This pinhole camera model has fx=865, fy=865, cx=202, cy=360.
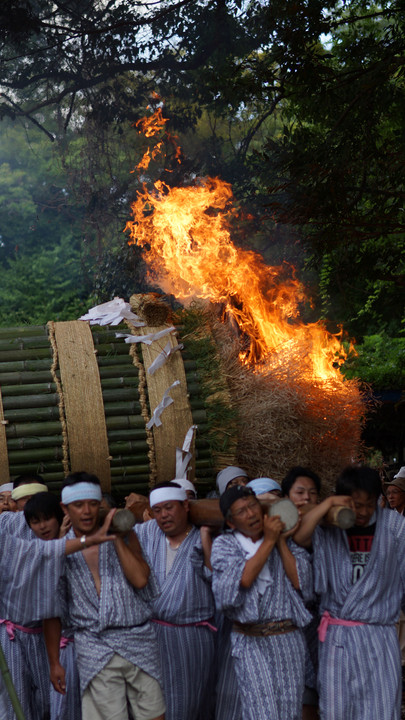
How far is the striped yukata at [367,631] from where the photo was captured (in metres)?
4.27

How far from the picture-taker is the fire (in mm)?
6590

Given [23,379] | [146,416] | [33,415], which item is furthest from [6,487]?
[146,416]

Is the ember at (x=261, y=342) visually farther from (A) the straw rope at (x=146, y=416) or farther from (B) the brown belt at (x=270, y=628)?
(B) the brown belt at (x=270, y=628)

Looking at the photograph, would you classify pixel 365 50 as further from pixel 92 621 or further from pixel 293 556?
pixel 92 621

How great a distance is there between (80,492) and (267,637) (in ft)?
3.83

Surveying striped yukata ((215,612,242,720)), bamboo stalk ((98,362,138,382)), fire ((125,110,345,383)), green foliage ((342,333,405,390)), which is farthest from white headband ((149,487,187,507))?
green foliage ((342,333,405,390))

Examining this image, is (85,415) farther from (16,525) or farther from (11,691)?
(11,691)

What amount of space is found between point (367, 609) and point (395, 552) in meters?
0.31

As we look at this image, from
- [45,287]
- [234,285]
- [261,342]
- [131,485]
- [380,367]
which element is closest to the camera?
[131,485]

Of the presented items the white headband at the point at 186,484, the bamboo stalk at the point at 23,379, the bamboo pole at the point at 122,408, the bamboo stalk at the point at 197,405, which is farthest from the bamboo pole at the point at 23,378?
the white headband at the point at 186,484

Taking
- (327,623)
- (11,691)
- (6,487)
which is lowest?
(11,691)

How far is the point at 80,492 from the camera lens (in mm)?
4277

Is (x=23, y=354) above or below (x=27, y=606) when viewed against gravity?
above

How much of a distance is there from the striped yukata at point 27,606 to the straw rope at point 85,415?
1022mm
